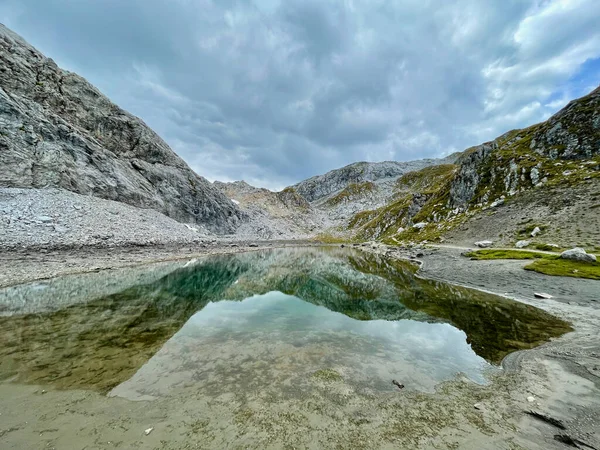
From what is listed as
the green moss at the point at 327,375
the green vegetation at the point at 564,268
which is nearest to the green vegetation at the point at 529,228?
the green vegetation at the point at 564,268

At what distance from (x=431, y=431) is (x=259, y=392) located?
5568 millimetres

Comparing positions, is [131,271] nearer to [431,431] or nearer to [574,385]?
[431,431]

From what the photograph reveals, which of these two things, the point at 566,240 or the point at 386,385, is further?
the point at 566,240

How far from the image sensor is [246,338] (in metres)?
14.8

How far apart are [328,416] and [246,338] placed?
7997 mm

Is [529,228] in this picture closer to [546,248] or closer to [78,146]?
[546,248]

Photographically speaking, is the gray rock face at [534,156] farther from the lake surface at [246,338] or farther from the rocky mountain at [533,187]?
the lake surface at [246,338]

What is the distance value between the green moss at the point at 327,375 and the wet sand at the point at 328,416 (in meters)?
0.14

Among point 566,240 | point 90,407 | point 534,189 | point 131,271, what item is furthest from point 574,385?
point 534,189

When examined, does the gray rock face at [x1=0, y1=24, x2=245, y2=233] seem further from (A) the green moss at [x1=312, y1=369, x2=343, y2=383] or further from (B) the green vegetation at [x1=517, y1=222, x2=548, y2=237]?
(B) the green vegetation at [x1=517, y1=222, x2=548, y2=237]

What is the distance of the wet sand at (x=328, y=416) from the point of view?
6723mm

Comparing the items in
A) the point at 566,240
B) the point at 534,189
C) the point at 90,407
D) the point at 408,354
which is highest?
the point at 534,189

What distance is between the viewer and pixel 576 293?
73.7ft

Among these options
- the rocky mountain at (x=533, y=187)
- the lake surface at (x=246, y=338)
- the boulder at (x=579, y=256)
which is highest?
the rocky mountain at (x=533, y=187)
